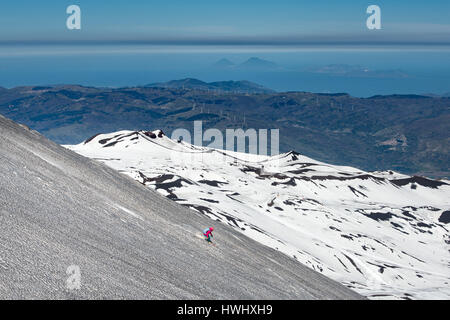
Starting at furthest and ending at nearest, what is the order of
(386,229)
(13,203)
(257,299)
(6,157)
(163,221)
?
(386,229)
(163,221)
(6,157)
(257,299)
(13,203)

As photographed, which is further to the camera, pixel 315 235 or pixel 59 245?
pixel 315 235

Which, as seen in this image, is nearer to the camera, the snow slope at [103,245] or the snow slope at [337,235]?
the snow slope at [103,245]

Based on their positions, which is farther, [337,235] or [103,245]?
[337,235]

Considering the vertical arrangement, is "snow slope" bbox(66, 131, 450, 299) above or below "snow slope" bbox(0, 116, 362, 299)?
below

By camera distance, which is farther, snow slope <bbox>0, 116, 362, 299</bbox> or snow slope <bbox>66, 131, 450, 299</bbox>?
snow slope <bbox>66, 131, 450, 299</bbox>

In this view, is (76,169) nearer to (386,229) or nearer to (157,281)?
(157,281)

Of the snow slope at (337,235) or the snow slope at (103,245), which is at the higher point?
the snow slope at (103,245)
